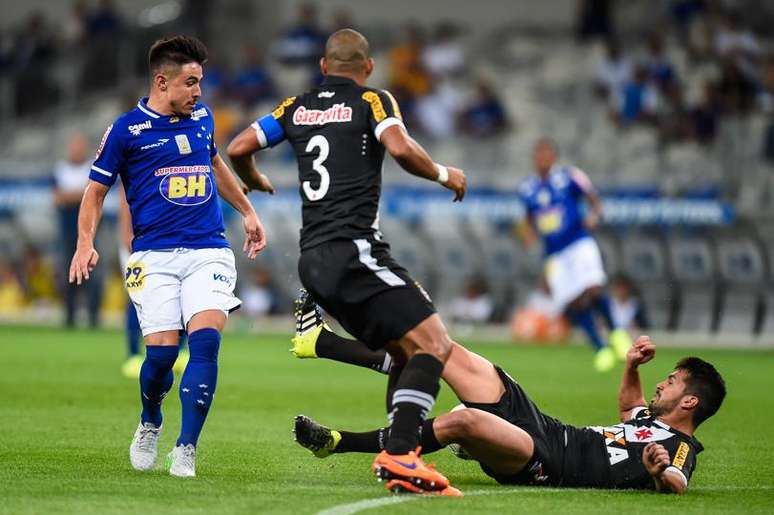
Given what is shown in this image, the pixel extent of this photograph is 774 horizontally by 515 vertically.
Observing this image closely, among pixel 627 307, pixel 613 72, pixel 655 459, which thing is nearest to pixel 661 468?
pixel 655 459

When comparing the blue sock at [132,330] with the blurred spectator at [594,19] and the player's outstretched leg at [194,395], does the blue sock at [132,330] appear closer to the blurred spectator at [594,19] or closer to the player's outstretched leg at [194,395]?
the player's outstretched leg at [194,395]

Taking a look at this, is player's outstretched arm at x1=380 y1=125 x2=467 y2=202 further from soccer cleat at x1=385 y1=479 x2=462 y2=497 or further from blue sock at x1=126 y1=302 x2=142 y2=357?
blue sock at x1=126 y1=302 x2=142 y2=357

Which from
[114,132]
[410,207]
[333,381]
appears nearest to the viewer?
[114,132]

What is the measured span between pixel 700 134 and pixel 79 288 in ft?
36.1

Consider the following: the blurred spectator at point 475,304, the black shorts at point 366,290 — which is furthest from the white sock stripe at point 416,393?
the blurred spectator at point 475,304

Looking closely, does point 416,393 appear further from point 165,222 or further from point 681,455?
point 165,222

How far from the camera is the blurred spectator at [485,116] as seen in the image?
25.9 metres

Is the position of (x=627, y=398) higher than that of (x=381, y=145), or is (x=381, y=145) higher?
(x=381, y=145)

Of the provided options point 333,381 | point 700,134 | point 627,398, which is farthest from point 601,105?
point 627,398

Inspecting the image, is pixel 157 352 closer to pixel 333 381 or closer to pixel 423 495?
pixel 423 495

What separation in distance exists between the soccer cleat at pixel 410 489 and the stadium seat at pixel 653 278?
52.0 feet

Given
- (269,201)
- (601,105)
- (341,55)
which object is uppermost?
(341,55)

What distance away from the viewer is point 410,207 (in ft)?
77.5

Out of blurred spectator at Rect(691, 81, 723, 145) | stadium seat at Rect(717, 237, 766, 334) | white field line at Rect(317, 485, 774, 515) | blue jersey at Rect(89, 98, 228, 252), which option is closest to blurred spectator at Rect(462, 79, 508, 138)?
blurred spectator at Rect(691, 81, 723, 145)
